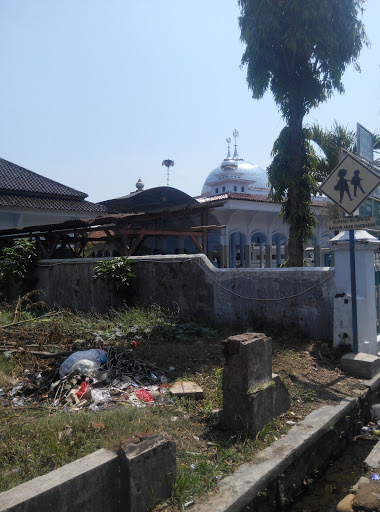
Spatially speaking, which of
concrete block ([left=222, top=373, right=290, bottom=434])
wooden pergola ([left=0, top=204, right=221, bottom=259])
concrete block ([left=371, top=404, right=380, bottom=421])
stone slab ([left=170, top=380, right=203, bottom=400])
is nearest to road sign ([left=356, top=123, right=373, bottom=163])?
concrete block ([left=371, top=404, right=380, bottom=421])

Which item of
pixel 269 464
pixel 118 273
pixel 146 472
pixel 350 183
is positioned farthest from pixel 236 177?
pixel 146 472

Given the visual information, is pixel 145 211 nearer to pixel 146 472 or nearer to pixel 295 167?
pixel 295 167

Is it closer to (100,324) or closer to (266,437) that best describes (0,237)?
(100,324)

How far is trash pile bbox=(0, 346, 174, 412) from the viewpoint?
4.46 meters

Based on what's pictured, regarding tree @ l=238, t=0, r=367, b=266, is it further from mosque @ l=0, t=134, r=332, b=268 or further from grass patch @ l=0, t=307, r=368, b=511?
grass patch @ l=0, t=307, r=368, b=511

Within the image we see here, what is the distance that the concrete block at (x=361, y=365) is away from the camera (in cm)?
555

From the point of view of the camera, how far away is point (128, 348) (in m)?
6.07

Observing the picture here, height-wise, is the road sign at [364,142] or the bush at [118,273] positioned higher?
the road sign at [364,142]

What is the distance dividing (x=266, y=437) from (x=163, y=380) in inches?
66.7

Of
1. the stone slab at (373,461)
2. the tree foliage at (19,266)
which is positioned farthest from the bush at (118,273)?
the stone slab at (373,461)

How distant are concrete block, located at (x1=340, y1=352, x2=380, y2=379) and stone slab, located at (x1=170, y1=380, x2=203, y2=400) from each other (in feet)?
7.44

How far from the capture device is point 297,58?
37.1 feet

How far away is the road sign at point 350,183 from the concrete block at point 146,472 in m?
4.29

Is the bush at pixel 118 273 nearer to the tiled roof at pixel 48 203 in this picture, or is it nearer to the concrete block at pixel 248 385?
the concrete block at pixel 248 385
